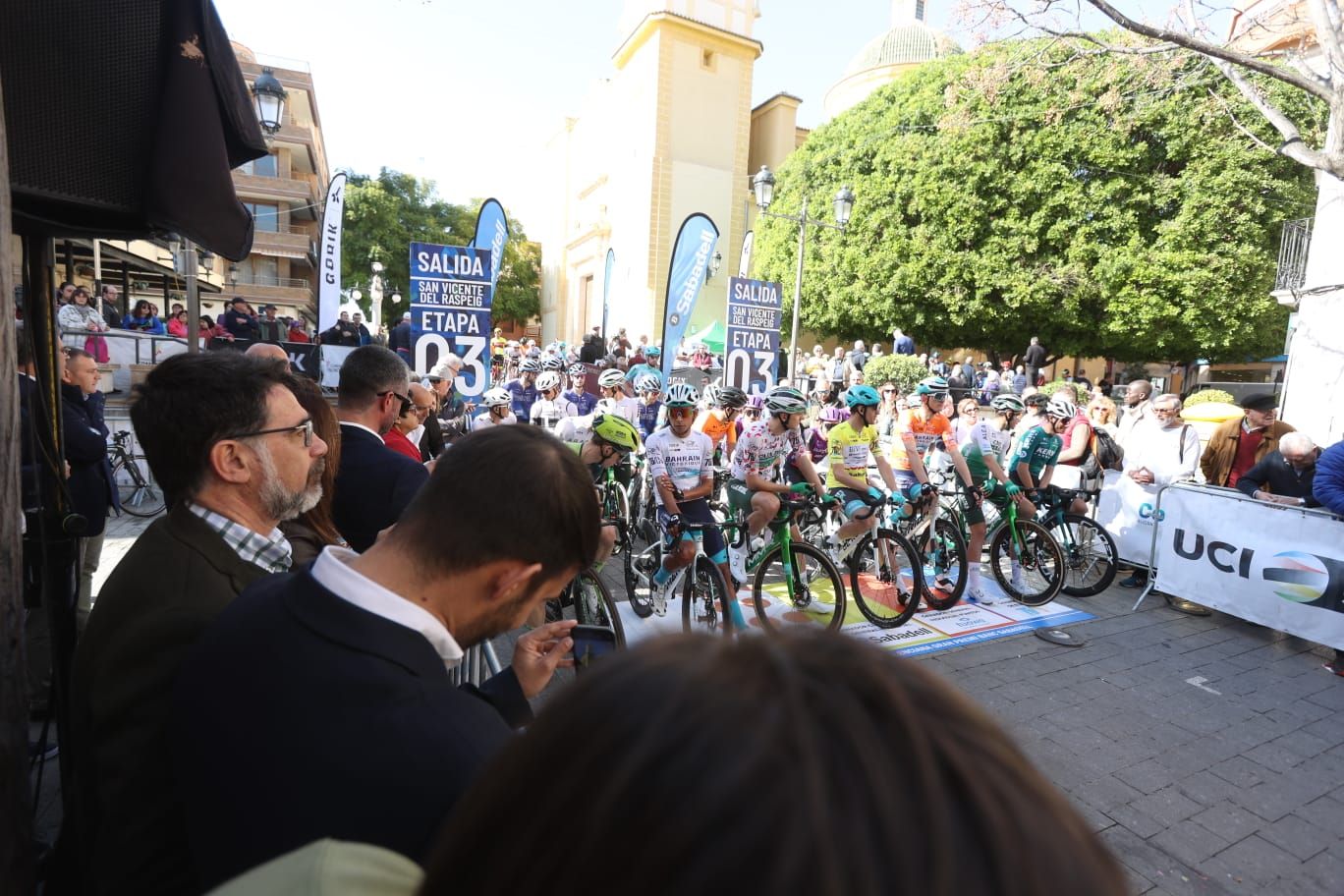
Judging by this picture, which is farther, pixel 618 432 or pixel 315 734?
pixel 618 432

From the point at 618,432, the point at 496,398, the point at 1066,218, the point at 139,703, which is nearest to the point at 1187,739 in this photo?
the point at 618,432

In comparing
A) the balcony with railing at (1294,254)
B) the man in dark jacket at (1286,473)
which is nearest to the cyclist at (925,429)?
the man in dark jacket at (1286,473)

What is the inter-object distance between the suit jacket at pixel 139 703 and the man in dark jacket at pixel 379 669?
270mm

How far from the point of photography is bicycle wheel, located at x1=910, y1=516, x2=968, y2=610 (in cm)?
662

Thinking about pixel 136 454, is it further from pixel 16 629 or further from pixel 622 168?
pixel 622 168

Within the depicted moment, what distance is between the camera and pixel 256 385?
215 centimetres

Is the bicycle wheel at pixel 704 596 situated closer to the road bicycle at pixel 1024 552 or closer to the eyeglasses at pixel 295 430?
the road bicycle at pixel 1024 552

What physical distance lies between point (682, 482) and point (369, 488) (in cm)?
326

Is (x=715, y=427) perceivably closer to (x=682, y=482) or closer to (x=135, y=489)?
(x=682, y=482)

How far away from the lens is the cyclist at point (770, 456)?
6.09 meters

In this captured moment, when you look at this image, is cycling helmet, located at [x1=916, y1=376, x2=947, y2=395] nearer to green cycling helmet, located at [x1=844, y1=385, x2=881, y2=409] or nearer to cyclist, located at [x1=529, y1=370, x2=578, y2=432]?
green cycling helmet, located at [x1=844, y1=385, x2=881, y2=409]

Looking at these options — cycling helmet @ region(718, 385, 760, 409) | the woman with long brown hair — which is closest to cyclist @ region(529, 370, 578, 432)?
cycling helmet @ region(718, 385, 760, 409)

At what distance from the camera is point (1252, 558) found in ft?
20.8

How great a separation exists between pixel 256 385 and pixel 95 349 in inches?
557
